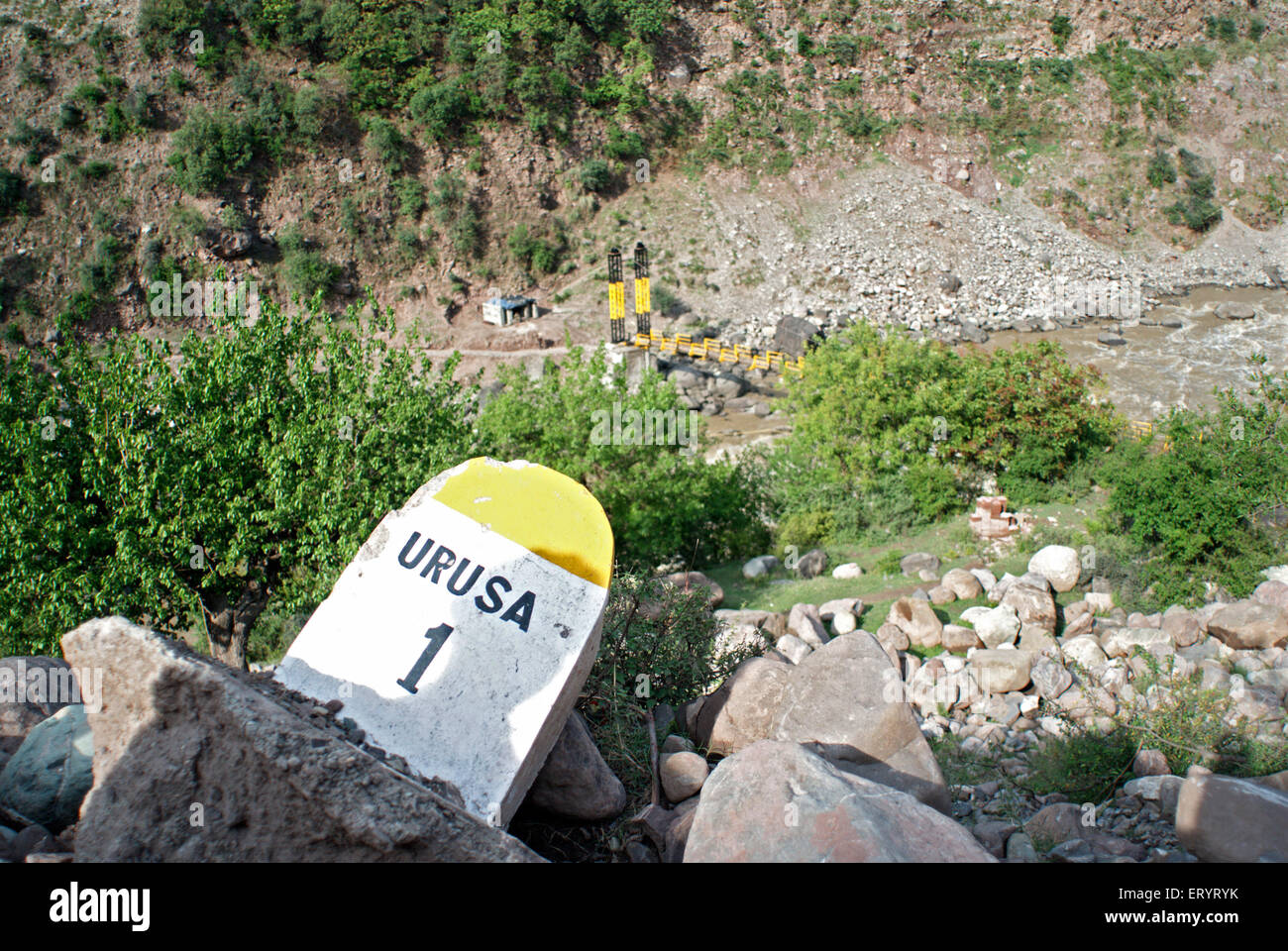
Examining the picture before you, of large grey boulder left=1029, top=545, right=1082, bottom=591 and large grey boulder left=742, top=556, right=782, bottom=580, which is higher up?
large grey boulder left=1029, top=545, right=1082, bottom=591

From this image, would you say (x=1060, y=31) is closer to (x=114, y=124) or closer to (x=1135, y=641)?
(x=114, y=124)

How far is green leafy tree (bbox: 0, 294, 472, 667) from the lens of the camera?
11148mm

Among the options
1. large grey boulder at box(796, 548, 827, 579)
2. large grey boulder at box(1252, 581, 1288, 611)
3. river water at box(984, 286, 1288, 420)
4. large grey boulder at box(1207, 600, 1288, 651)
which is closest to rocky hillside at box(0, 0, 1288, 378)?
river water at box(984, 286, 1288, 420)

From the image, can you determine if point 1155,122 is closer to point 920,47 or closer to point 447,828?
point 920,47

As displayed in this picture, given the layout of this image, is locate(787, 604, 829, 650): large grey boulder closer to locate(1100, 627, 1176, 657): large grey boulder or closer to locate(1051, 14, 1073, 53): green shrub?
locate(1100, 627, 1176, 657): large grey boulder

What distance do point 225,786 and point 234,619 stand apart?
29.5ft

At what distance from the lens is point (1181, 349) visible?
40.0m

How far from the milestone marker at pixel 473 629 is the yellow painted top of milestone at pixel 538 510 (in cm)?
1

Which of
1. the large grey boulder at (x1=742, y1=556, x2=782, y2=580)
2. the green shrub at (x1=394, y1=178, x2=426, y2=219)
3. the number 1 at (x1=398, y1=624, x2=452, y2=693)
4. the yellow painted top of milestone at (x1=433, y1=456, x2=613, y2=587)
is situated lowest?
the large grey boulder at (x1=742, y1=556, x2=782, y2=580)

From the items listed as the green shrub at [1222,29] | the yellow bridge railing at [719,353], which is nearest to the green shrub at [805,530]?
the yellow bridge railing at [719,353]

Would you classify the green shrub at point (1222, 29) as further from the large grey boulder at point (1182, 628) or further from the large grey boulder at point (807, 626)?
the large grey boulder at point (807, 626)

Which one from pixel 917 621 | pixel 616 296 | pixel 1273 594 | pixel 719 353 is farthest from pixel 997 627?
pixel 719 353

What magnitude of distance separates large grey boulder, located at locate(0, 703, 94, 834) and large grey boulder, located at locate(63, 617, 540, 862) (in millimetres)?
1024

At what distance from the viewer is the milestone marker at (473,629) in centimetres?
634
